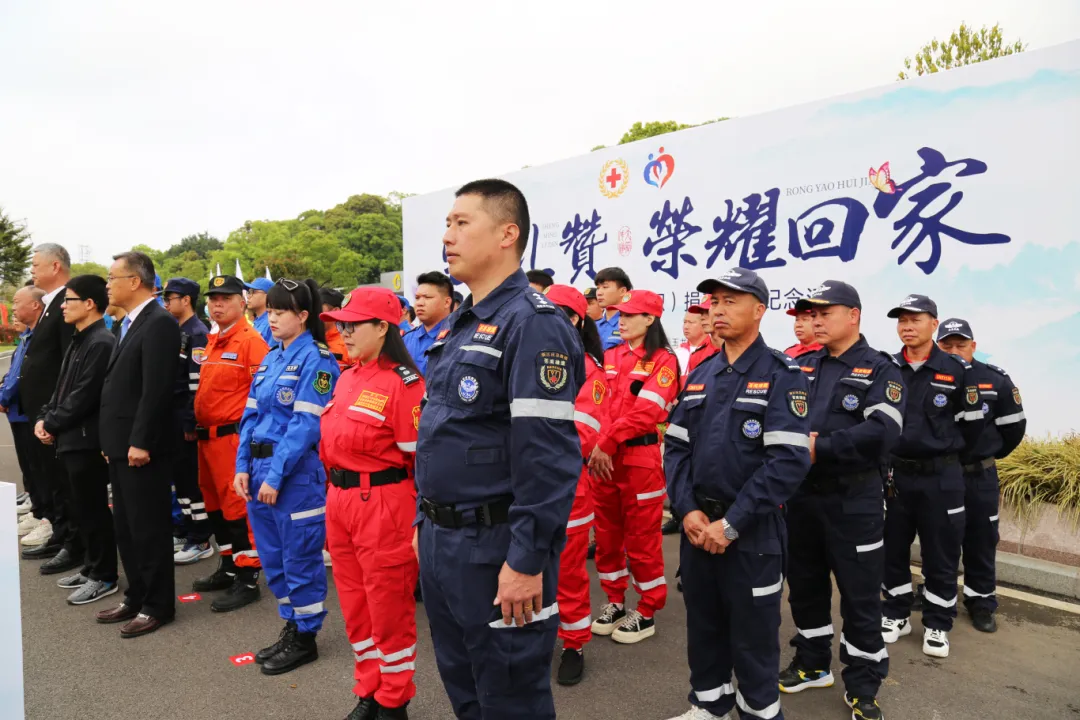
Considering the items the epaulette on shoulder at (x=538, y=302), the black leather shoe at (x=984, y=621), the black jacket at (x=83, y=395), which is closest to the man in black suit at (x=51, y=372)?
the black jacket at (x=83, y=395)

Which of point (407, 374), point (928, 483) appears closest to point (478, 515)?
point (407, 374)

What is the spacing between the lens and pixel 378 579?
120 inches

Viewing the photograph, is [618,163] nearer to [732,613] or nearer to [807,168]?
[807,168]

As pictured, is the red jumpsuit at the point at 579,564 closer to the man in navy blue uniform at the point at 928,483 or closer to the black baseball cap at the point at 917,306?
the man in navy blue uniform at the point at 928,483

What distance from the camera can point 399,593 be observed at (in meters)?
3.09

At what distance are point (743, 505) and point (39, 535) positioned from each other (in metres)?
6.49

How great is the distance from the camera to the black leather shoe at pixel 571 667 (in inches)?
143

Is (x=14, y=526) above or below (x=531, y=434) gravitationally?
below

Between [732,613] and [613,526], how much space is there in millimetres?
1649

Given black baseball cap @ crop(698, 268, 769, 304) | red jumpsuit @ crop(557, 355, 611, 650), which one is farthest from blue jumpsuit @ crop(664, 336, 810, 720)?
red jumpsuit @ crop(557, 355, 611, 650)

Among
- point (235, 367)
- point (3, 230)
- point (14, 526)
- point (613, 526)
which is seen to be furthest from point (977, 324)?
point (3, 230)

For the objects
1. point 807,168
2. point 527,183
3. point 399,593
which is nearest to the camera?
point 399,593

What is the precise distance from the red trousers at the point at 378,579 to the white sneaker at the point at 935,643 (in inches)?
117

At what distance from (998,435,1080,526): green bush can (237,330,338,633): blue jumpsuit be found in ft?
17.0
